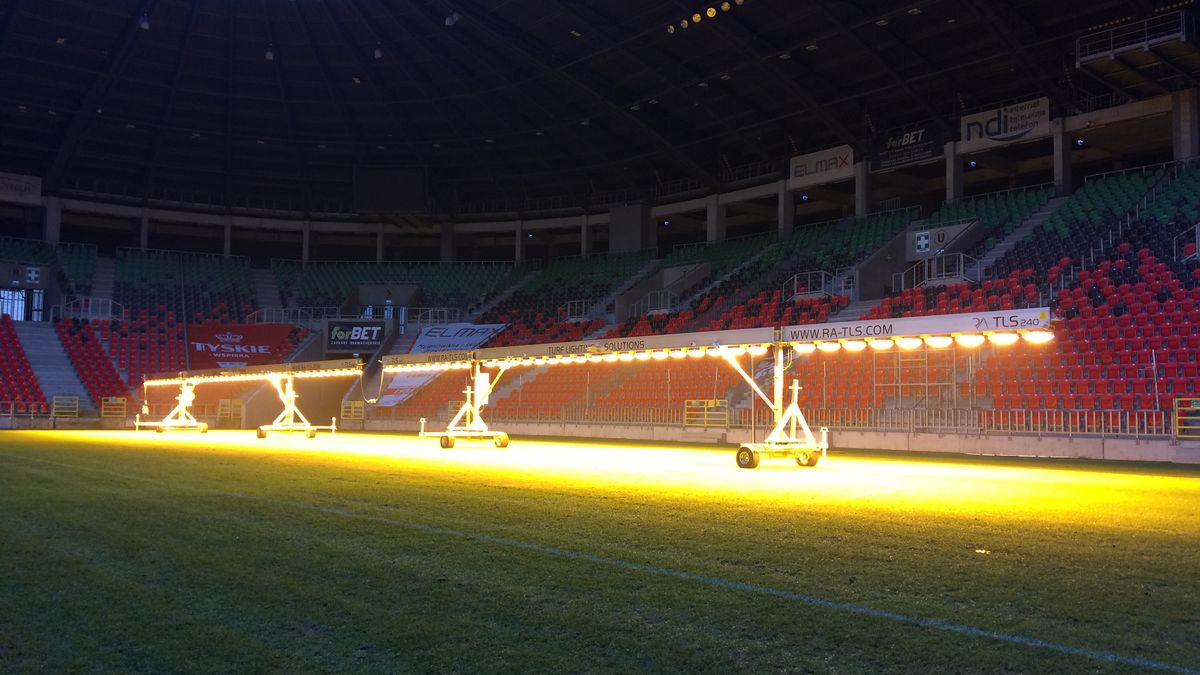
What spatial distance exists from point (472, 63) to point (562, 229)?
18.5m

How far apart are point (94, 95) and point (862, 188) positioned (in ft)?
126

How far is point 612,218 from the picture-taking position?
56125mm

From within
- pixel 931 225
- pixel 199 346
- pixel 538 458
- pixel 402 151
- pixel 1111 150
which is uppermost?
pixel 402 151

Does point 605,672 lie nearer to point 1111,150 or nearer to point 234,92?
point 1111,150

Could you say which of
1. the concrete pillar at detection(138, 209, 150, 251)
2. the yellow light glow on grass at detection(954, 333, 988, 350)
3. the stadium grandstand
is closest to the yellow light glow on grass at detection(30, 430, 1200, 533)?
the yellow light glow on grass at detection(954, 333, 988, 350)

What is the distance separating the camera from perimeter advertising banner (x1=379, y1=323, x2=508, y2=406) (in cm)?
4481

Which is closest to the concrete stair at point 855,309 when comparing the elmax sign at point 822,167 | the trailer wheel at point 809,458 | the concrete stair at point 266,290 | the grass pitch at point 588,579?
the elmax sign at point 822,167

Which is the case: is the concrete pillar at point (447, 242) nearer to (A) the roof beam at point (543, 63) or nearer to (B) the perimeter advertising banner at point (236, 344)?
(B) the perimeter advertising banner at point (236, 344)

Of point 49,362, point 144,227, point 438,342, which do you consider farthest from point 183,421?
point 144,227

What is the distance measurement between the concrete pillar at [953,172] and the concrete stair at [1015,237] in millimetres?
4168

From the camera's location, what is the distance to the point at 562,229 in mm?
61125

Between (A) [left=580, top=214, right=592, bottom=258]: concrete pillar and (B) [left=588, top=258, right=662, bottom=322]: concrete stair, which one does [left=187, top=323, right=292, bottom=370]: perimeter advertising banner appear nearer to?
(B) [left=588, top=258, right=662, bottom=322]: concrete stair

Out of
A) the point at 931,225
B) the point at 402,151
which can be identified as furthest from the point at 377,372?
the point at 931,225

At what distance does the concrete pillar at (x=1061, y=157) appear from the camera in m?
37.6
